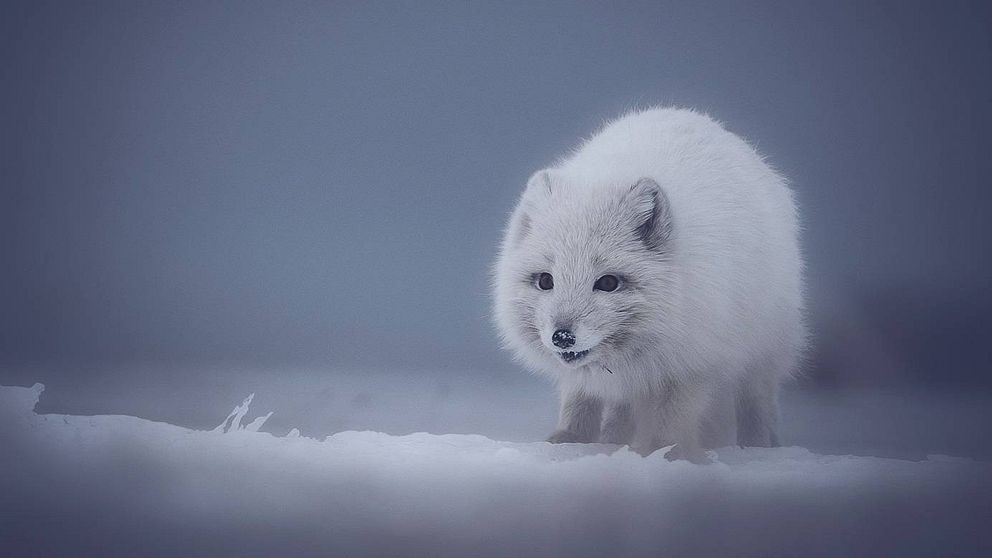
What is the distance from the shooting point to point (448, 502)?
5.62ft

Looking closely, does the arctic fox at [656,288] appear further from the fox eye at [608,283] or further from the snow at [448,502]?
the snow at [448,502]

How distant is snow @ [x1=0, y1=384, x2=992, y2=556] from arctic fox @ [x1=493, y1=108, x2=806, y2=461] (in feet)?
0.75

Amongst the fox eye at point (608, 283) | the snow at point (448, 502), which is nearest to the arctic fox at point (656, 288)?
the fox eye at point (608, 283)

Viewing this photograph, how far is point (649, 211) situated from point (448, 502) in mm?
830

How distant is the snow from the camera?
→ 1.62 meters

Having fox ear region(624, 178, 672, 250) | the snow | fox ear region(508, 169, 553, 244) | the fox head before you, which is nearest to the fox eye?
the fox head

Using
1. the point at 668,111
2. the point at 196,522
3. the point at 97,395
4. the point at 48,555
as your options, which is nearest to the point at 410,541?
the point at 196,522

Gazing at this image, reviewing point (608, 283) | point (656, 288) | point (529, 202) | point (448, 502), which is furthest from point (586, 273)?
point (448, 502)

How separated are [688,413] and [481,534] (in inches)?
27.1

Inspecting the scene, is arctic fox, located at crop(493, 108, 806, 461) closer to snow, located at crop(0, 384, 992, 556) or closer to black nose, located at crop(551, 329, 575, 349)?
black nose, located at crop(551, 329, 575, 349)

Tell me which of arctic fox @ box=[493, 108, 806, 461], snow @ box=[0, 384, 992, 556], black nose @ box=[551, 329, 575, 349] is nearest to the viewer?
snow @ box=[0, 384, 992, 556]

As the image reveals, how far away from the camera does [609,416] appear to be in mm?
2430

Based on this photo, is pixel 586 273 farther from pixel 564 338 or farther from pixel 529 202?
pixel 529 202

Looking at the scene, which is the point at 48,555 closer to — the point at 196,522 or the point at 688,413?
the point at 196,522
